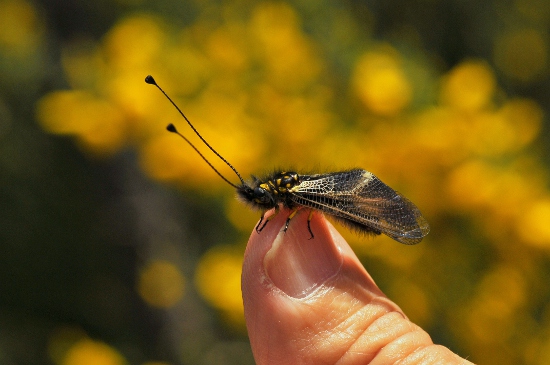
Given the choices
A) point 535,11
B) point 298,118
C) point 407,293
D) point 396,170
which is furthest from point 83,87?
point 535,11

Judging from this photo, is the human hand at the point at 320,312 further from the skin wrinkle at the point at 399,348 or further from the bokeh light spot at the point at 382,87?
the bokeh light spot at the point at 382,87

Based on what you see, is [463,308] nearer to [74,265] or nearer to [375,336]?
[375,336]

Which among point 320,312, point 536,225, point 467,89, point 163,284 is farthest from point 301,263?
point 163,284

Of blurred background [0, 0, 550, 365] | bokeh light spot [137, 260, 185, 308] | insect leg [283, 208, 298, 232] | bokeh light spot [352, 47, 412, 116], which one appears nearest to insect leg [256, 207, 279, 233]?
insect leg [283, 208, 298, 232]

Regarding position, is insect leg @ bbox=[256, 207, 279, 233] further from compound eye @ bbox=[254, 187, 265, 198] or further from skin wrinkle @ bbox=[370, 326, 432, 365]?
skin wrinkle @ bbox=[370, 326, 432, 365]

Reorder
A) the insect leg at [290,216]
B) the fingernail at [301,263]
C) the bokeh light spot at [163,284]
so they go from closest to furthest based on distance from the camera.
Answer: the fingernail at [301,263]
the insect leg at [290,216]
the bokeh light spot at [163,284]

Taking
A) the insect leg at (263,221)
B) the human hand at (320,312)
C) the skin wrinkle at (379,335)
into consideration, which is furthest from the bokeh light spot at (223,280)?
the skin wrinkle at (379,335)
